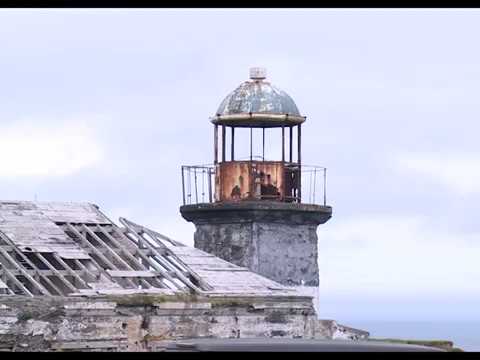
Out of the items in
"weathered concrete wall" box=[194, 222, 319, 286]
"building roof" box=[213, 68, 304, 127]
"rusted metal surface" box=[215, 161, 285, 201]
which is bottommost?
"weathered concrete wall" box=[194, 222, 319, 286]

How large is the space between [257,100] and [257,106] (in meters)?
0.18

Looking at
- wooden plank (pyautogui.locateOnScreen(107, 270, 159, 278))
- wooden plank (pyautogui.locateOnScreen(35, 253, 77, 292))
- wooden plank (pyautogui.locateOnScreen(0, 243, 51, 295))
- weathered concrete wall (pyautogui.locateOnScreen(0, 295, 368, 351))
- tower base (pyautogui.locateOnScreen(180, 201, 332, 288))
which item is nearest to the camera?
weathered concrete wall (pyautogui.locateOnScreen(0, 295, 368, 351))

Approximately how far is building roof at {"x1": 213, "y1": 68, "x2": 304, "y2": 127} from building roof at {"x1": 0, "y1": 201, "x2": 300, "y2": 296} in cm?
342

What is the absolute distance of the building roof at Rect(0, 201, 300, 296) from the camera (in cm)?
2333

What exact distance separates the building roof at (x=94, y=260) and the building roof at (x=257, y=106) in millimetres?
3420

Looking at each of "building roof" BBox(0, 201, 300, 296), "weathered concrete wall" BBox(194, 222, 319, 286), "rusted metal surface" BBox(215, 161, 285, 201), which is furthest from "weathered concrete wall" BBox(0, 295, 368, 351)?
"rusted metal surface" BBox(215, 161, 285, 201)

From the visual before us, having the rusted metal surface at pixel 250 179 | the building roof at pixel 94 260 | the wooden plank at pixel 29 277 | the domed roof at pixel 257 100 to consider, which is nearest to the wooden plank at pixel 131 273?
the building roof at pixel 94 260

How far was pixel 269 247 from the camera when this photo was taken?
96.2 ft

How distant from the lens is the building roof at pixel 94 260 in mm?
23328

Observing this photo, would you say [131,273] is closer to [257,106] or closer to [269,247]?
[269,247]

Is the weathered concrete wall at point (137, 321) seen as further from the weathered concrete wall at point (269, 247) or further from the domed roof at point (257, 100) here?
the domed roof at point (257, 100)

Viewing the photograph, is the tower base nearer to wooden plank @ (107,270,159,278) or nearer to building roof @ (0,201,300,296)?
building roof @ (0,201,300,296)
